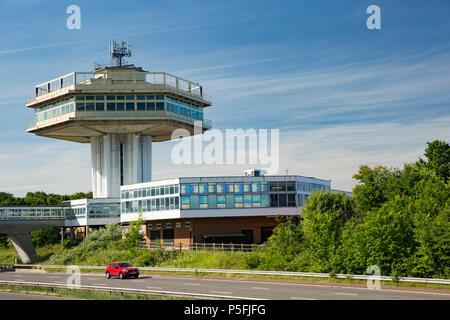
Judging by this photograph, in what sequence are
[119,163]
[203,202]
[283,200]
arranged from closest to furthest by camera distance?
[203,202] < [283,200] < [119,163]

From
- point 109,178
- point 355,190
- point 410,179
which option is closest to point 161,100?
point 109,178

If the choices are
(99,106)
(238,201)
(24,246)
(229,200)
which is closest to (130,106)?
(99,106)

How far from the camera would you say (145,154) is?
89.2 metres

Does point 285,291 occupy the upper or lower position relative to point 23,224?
lower

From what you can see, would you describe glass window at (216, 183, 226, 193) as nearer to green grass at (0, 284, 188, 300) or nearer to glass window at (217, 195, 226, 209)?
glass window at (217, 195, 226, 209)

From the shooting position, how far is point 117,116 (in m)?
79.9

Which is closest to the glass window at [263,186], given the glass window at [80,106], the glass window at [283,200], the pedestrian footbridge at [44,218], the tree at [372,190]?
the glass window at [283,200]

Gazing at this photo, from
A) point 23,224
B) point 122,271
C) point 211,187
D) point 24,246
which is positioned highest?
point 211,187

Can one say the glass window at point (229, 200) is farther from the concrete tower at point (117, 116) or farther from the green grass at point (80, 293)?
the green grass at point (80, 293)

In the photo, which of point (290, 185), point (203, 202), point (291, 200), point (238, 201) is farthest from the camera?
point (290, 185)

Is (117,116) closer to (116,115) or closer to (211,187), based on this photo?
(116,115)

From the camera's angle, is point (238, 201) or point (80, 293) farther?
point (238, 201)

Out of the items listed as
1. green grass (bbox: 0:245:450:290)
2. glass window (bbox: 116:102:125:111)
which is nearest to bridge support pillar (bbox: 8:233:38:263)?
green grass (bbox: 0:245:450:290)

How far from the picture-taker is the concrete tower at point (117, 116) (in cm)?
8031
